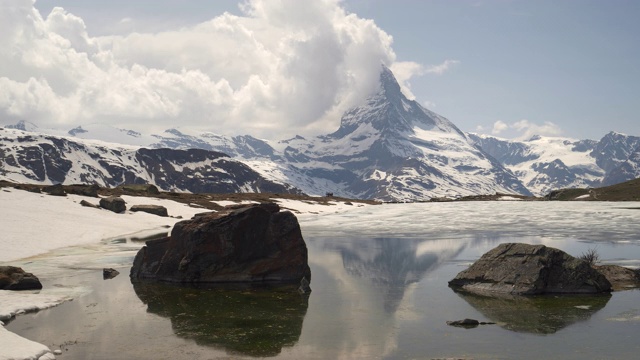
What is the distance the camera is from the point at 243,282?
3500 centimetres

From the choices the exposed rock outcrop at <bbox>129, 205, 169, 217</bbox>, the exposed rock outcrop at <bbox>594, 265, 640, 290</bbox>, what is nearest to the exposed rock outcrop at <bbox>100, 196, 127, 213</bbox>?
the exposed rock outcrop at <bbox>129, 205, 169, 217</bbox>

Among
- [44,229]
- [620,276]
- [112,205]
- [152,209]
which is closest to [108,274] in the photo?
[44,229]

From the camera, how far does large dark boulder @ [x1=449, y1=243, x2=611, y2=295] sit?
30641mm

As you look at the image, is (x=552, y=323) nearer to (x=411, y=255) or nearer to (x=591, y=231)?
(x=411, y=255)

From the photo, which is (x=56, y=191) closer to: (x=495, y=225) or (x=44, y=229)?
(x=44, y=229)

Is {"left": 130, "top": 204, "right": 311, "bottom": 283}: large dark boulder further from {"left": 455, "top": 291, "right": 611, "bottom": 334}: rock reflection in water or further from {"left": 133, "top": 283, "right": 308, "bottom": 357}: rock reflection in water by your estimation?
{"left": 455, "top": 291, "right": 611, "bottom": 334}: rock reflection in water

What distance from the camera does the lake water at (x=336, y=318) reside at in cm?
2063

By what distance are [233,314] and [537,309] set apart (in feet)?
47.2

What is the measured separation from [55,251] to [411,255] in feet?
100

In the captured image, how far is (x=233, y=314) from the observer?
87.4 ft

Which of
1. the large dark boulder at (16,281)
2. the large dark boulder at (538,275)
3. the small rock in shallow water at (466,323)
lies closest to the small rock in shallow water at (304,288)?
the large dark boulder at (538,275)

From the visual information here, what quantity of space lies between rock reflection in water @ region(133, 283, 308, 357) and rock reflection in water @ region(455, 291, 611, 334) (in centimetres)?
881

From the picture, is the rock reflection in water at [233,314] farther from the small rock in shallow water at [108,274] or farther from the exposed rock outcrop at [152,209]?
the exposed rock outcrop at [152,209]

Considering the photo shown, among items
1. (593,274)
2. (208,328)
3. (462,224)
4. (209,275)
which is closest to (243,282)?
(209,275)
